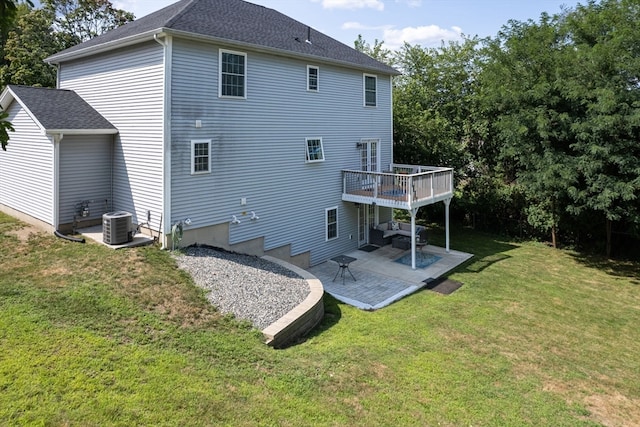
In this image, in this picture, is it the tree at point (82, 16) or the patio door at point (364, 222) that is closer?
the patio door at point (364, 222)

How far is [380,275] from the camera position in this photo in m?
13.6

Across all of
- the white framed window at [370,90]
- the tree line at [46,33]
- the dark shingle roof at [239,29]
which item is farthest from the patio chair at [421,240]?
the tree line at [46,33]

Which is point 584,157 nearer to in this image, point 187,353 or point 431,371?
point 431,371

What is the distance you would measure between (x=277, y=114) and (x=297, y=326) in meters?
7.36

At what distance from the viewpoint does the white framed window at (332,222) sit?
15.6 metres

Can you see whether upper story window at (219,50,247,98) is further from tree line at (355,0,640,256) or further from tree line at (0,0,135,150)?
tree line at (0,0,135,150)

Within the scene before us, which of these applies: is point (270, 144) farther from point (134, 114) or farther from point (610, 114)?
point (610, 114)

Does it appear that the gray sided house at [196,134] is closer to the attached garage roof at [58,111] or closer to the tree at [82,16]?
the attached garage roof at [58,111]

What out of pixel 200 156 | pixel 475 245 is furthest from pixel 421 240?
pixel 200 156

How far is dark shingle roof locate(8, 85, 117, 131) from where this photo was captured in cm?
1118

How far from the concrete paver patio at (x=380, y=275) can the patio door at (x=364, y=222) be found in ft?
2.75

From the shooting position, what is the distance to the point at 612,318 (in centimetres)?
1099

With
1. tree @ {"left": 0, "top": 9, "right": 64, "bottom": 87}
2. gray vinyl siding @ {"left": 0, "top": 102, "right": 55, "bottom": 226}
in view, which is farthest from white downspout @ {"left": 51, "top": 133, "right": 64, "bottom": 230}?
tree @ {"left": 0, "top": 9, "right": 64, "bottom": 87}

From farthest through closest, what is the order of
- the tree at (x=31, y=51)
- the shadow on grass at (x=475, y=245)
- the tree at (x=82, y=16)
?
1. the tree at (x=82, y=16)
2. the tree at (x=31, y=51)
3. the shadow on grass at (x=475, y=245)
